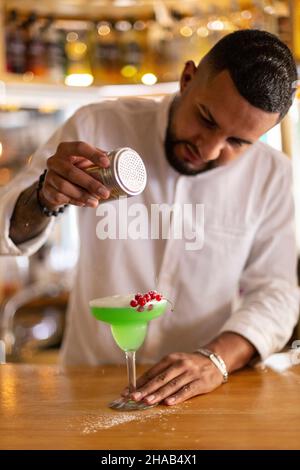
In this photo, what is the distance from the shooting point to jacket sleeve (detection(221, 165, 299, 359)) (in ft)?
5.31

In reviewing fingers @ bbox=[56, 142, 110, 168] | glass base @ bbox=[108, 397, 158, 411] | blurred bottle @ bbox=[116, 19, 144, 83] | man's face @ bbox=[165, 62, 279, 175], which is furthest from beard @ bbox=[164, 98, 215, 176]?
blurred bottle @ bbox=[116, 19, 144, 83]

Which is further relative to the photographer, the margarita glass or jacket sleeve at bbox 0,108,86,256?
jacket sleeve at bbox 0,108,86,256

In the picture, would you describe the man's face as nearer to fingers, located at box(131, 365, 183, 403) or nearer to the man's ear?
the man's ear

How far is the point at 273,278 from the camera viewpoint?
1762 millimetres

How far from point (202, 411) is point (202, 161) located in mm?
535

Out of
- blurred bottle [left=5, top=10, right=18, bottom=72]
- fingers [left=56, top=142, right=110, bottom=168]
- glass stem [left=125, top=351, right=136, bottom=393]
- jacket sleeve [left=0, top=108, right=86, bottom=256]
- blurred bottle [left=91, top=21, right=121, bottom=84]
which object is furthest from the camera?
blurred bottle [left=91, top=21, right=121, bottom=84]

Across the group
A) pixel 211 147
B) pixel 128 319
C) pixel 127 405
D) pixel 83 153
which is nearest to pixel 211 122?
pixel 211 147

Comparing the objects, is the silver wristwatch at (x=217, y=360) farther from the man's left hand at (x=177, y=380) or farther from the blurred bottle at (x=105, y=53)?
the blurred bottle at (x=105, y=53)

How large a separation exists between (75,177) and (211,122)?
0.33m

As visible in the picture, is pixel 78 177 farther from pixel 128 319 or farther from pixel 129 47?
pixel 129 47

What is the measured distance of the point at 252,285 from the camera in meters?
1.77

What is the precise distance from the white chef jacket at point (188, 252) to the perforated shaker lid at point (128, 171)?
397 millimetres

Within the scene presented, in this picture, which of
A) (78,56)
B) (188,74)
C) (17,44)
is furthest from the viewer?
(78,56)

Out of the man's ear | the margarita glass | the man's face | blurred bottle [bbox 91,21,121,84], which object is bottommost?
the margarita glass
